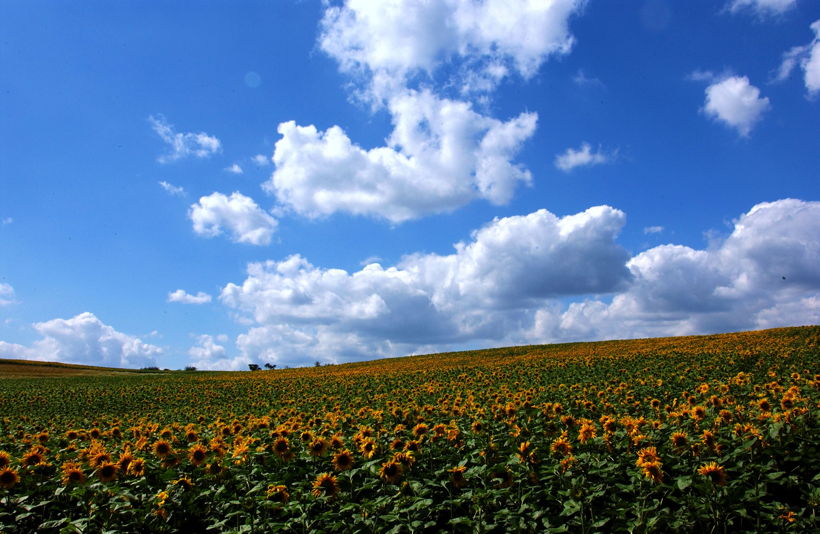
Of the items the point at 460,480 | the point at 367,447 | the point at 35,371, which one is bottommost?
the point at 460,480

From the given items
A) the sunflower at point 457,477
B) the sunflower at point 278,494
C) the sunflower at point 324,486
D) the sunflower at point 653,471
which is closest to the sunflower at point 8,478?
the sunflower at point 278,494

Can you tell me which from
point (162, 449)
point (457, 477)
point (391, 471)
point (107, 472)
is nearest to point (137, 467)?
point (107, 472)

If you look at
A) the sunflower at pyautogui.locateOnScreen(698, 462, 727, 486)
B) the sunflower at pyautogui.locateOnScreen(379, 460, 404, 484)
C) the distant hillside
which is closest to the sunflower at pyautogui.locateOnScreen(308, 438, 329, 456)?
the sunflower at pyautogui.locateOnScreen(379, 460, 404, 484)

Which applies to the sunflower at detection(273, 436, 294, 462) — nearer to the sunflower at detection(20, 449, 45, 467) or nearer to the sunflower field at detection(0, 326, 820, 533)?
the sunflower field at detection(0, 326, 820, 533)

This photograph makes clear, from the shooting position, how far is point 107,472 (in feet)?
20.9

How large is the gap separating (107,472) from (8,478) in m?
1.20

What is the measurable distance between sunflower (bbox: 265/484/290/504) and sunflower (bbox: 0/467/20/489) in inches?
132

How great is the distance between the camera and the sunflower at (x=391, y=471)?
6.00 meters

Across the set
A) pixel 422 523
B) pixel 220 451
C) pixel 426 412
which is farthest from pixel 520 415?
pixel 220 451

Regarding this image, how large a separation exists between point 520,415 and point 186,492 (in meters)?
6.21

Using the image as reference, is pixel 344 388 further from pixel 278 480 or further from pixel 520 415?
pixel 278 480

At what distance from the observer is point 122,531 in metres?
5.54

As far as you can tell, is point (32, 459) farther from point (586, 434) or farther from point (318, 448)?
point (586, 434)

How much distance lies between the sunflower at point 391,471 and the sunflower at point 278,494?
1.15 m
